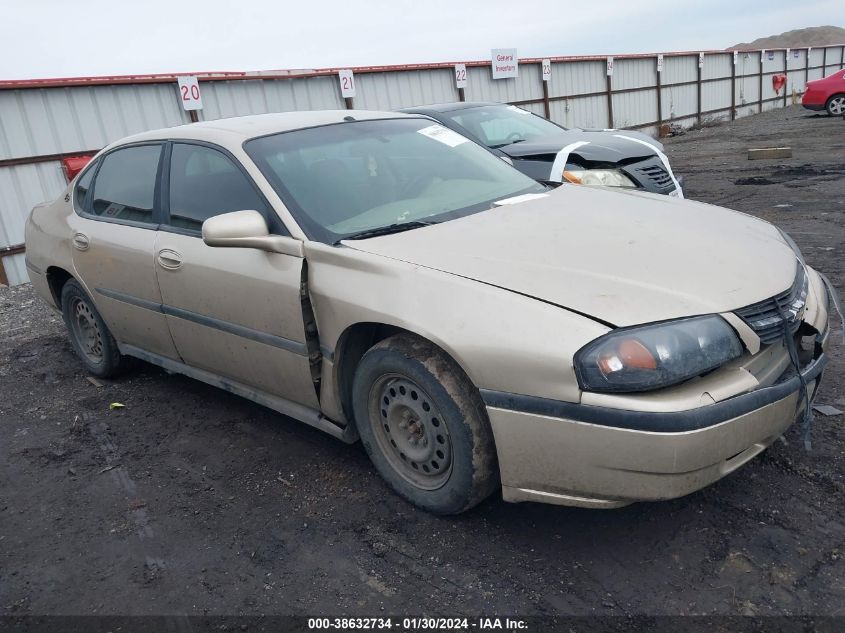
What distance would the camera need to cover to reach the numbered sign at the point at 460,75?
56.4ft

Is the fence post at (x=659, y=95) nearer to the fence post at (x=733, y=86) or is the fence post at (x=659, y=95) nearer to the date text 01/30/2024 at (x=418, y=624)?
the fence post at (x=733, y=86)

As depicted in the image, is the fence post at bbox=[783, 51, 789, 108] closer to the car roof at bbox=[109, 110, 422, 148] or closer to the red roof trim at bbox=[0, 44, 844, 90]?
the red roof trim at bbox=[0, 44, 844, 90]

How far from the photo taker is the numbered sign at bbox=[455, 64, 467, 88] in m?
17.2

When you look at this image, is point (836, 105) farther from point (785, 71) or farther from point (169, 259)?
point (169, 259)

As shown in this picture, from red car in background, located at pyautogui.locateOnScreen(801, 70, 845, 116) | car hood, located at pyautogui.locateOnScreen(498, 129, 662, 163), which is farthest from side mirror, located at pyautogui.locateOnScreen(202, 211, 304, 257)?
red car in background, located at pyautogui.locateOnScreen(801, 70, 845, 116)

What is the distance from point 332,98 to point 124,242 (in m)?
11.3

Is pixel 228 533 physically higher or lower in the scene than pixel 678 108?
higher

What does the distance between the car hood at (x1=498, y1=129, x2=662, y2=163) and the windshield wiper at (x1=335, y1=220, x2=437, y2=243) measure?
13.5 ft

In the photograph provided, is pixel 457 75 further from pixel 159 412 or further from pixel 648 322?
pixel 648 322

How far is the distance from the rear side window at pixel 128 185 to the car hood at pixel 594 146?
4.10 metres

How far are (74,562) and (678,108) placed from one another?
2668 centimetres

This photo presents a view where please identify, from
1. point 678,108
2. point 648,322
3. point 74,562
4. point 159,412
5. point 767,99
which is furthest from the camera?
point 767,99

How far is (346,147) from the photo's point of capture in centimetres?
347

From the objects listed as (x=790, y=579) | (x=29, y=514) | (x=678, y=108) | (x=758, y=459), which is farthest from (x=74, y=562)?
(x=678, y=108)
